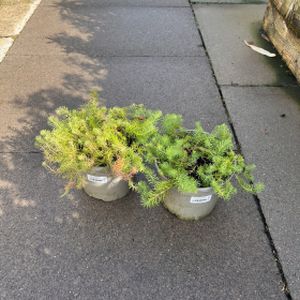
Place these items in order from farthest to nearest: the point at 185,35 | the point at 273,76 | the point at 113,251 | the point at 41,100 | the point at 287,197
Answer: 1. the point at 185,35
2. the point at 273,76
3. the point at 41,100
4. the point at 287,197
5. the point at 113,251

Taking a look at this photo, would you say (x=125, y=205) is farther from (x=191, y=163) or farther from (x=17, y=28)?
(x=17, y=28)

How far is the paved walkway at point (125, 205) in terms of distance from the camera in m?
2.46

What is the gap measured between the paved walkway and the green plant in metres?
0.46

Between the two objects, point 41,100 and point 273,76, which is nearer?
point 41,100

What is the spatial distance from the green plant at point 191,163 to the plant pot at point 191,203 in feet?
0.32

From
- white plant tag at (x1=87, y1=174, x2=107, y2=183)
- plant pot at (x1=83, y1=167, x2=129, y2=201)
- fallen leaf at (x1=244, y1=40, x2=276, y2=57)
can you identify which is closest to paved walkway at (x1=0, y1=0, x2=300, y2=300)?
plant pot at (x1=83, y1=167, x2=129, y2=201)

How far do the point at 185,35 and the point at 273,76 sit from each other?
4.89ft

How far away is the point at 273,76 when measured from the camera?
4.43 m

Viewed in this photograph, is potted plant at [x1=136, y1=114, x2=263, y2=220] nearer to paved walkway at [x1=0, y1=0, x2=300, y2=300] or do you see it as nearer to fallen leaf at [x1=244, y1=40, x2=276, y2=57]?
paved walkway at [x1=0, y1=0, x2=300, y2=300]

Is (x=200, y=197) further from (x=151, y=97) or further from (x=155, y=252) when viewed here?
(x=151, y=97)

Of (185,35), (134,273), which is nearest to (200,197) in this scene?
(134,273)

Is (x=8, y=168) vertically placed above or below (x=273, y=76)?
below

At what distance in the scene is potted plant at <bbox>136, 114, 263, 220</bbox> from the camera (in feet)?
7.67

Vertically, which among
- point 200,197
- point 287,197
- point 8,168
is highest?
point 200,197
